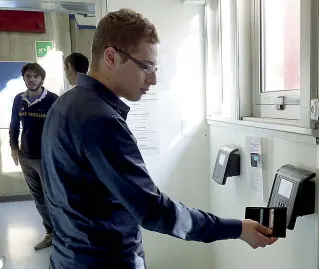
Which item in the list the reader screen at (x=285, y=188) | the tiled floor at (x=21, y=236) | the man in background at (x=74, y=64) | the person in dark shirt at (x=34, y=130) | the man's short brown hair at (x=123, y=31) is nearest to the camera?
the man's short brown hair at (x=123, y=31)

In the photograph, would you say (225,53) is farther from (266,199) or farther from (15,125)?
(15,125)

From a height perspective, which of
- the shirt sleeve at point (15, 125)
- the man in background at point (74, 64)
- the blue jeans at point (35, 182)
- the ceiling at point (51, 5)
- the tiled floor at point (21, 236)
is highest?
the ceiling at point (51, 5)

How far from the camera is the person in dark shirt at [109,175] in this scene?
791 millimetres

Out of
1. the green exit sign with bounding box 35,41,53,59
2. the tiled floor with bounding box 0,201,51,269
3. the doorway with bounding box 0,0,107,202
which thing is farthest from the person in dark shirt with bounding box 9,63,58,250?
the green exit sign with bounding box 35,41,53,59

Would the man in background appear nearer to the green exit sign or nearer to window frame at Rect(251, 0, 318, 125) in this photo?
window frame at Rect(251, 0, 318, 125)

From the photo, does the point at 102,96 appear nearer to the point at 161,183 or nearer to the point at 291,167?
the point at 291,167

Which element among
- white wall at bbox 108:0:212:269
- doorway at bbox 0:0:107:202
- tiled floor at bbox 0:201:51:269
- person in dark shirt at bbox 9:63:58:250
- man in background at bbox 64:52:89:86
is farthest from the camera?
doorway at bbox 0:0:107:202

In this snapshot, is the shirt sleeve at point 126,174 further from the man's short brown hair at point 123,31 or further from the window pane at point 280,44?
the window pane at point 280,44

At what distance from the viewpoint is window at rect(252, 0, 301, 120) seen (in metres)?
1.21

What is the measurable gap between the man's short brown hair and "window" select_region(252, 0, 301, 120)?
59cm

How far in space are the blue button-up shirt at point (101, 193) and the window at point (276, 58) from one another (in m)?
0.58

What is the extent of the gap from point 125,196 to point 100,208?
115 mm

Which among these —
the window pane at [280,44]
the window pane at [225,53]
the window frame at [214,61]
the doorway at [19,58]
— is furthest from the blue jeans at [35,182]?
the window pane at [280,44]

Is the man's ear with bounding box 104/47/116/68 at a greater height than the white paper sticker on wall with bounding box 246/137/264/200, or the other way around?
the man's ear with bounding box 104/47/116/68
